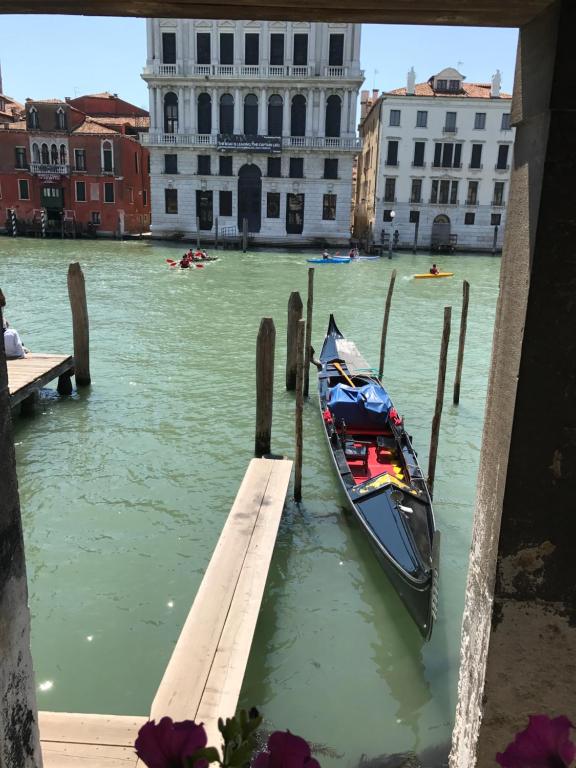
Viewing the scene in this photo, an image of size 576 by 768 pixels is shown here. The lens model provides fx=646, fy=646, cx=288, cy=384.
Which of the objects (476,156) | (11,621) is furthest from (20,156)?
(11,621)

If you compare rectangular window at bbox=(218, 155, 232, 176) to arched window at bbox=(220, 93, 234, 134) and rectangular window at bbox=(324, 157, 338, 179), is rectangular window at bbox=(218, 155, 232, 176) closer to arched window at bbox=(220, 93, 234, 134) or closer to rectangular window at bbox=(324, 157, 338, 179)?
arched window at bbox=(220, 93, 234, 134)

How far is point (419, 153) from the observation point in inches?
1353

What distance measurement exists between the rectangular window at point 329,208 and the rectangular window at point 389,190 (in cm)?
280

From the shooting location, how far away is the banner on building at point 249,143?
111ft

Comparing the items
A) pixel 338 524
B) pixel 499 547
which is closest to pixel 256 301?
pixel 338 524

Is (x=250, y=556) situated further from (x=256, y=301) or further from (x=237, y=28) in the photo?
(x=237, y=28)

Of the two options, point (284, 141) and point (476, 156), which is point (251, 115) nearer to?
point (284, 141)

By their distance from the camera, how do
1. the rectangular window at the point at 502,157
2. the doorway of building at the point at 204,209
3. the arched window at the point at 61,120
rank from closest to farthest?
the rectangular window at the point at 502,157, the arched window at the point at 61,120, the doorway of building at the point at 204,209

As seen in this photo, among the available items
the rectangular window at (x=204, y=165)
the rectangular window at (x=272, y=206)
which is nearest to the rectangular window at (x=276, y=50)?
the rectangular window at (x=204, y=165)

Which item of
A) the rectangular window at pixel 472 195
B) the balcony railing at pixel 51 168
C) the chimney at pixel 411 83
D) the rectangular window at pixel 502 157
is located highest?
the chimney at pixel 411 83

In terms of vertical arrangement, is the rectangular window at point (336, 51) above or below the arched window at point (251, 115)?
above

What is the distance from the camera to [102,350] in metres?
11.6

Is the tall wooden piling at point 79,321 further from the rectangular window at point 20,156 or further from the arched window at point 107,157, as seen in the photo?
the rectangular window at point 20,156

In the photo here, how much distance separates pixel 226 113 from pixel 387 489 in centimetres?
3319
